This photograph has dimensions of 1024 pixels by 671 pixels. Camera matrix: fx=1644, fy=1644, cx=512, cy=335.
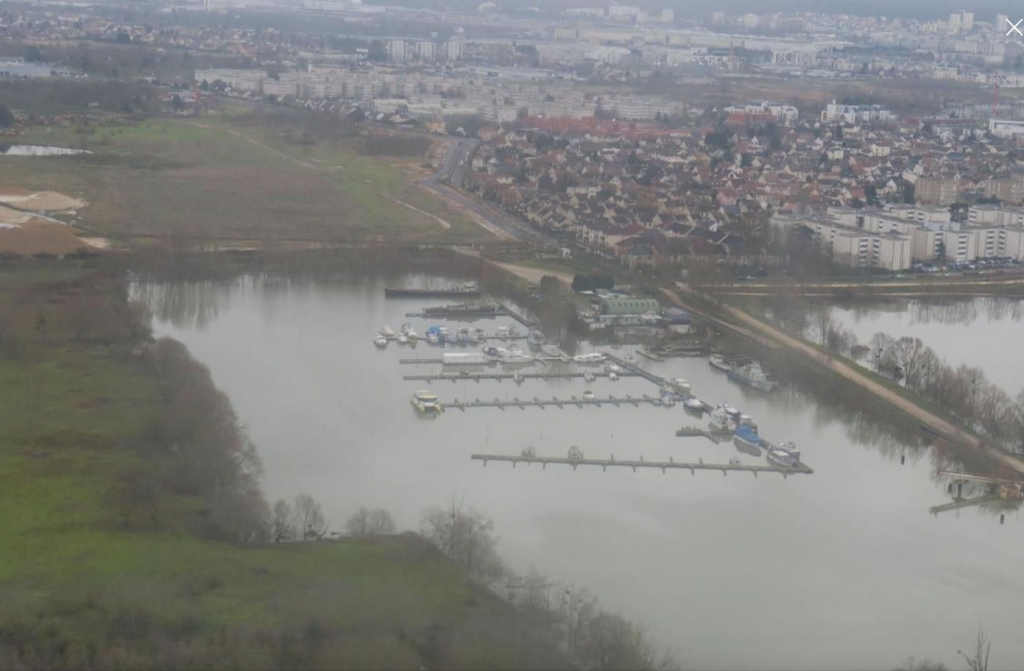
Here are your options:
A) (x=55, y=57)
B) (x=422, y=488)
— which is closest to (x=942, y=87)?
(x=55, y=57)

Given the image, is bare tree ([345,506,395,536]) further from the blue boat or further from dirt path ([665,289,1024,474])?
dirt path ([665,289,1024,474])

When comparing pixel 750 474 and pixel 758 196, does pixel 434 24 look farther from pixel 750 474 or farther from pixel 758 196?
pixel 750 474

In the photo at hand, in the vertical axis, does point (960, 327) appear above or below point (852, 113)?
below

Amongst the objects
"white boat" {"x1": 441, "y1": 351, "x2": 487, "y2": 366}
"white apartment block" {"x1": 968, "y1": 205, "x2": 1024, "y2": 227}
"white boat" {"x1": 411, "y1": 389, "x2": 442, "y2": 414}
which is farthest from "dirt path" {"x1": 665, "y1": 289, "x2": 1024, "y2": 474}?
"white apartment block" {"x1": 968, "y1": 205, "x2": 1024, "y2": 227}

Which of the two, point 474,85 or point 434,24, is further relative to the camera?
point 434,24

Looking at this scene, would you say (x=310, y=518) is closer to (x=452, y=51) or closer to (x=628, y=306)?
(x=628, y=306)

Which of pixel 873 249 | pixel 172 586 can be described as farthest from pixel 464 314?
pixel 172 586
